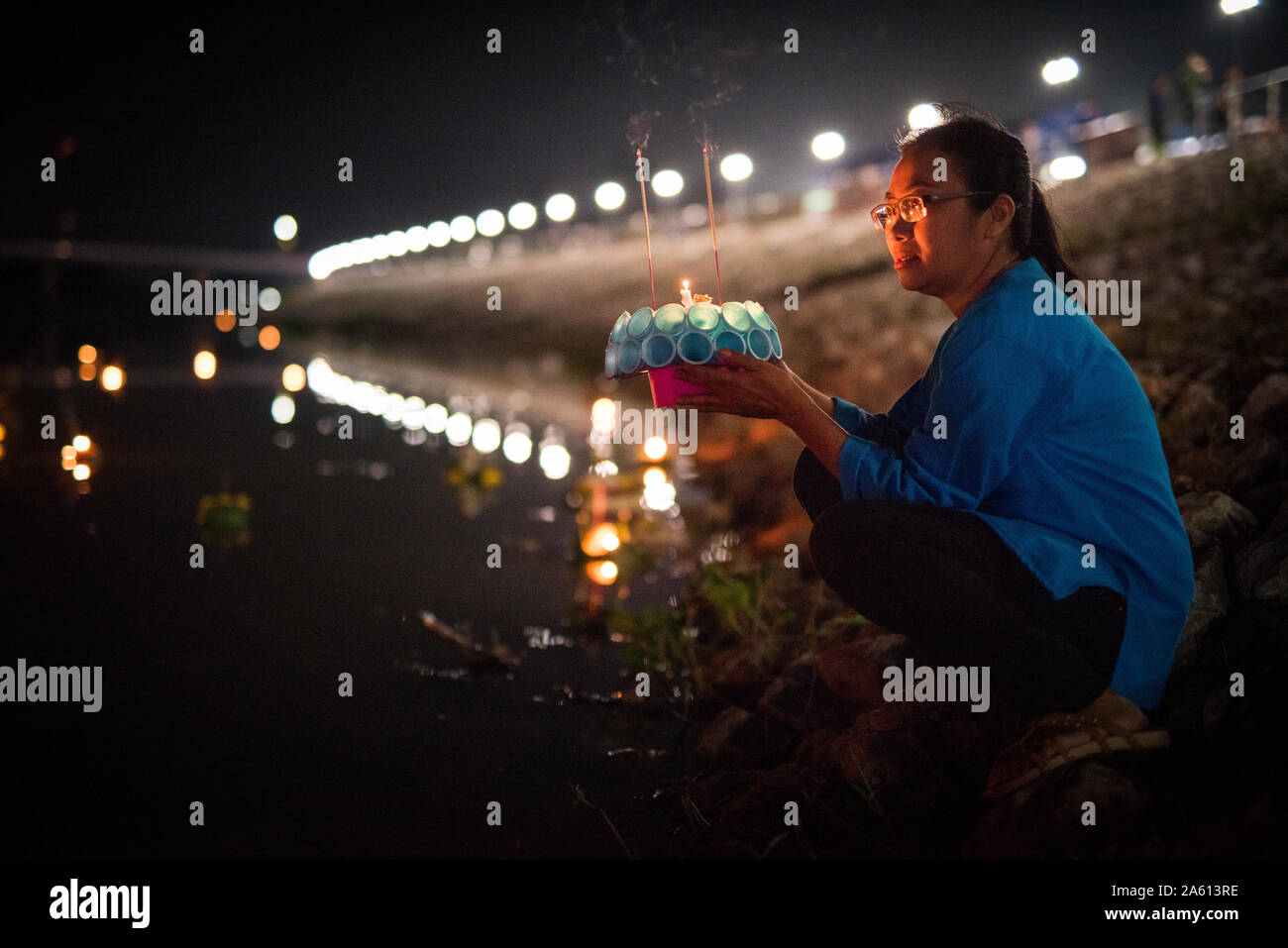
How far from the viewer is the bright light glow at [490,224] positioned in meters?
66.7

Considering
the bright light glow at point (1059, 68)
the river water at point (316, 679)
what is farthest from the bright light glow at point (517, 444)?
the bright light glow at point (1059, 68)

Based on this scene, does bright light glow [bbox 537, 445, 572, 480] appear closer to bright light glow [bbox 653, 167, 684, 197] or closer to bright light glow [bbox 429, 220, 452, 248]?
bright light glow [bbox 653, 167, 684, 197]

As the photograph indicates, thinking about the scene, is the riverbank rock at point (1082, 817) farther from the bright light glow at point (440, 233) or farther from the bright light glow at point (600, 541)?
the bright light glow at point (440, 233)

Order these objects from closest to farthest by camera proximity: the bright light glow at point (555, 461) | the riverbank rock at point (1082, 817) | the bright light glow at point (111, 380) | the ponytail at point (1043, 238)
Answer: the riverbank rock at point (1082, 817) < the ponytail at point (1043, 238) < the bright light glow at point (555, 461) < the bright light glow at point (111, 380)

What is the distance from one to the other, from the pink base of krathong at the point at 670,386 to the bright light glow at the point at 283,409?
38.2ft

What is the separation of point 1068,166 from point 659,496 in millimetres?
21061

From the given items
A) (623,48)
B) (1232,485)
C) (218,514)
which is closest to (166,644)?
(218,514)

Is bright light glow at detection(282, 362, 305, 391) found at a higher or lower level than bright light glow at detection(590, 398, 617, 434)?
higher

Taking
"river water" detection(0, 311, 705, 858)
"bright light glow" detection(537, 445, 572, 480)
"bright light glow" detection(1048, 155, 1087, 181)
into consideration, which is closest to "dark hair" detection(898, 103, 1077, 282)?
"river water" detection(0, 311, 705, 858)

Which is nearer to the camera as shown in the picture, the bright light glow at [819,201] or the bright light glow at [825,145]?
the bright light glow at [825,145]

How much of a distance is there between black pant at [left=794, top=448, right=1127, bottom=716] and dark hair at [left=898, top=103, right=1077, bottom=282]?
85 centimetres

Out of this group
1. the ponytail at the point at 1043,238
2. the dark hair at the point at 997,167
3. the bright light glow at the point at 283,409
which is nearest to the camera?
the dark hair at the point at 997,167

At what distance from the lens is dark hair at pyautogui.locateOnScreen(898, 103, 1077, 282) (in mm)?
2889
